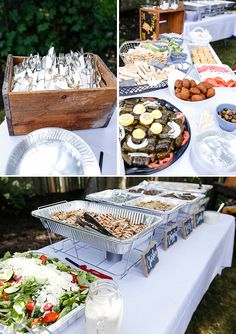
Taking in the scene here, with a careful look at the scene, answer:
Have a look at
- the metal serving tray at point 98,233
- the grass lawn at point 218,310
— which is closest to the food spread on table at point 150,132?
the metal serving tray at point 98,233

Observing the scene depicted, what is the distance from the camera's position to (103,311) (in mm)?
750

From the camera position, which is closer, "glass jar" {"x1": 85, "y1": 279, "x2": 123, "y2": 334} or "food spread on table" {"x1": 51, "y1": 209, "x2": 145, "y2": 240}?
"glass jar" {"x1": 85, "y1": 279, "x2": 123, "y2": 334}

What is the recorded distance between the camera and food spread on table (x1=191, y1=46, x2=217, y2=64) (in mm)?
1455

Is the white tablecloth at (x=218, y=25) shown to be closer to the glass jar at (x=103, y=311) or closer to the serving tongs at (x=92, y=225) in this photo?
the serving tongs at (x=92, y=225)

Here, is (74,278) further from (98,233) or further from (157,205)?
(157,205)

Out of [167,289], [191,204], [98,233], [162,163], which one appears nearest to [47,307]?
[98,233]

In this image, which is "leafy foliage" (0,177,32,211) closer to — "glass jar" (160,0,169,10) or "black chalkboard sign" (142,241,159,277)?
"black chalkboard sign" (142,241,159,277)

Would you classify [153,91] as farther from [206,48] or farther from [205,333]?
[205,333]

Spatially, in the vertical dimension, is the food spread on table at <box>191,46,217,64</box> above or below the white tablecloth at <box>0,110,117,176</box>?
above

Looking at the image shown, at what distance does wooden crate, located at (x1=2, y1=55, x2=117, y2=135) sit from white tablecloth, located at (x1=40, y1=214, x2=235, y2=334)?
0.53 meters

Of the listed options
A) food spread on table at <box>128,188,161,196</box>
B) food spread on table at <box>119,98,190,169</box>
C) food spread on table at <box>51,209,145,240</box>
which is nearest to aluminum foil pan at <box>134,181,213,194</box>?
food spread on table at <box>128,188,161,196</box>

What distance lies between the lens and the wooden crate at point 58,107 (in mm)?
936

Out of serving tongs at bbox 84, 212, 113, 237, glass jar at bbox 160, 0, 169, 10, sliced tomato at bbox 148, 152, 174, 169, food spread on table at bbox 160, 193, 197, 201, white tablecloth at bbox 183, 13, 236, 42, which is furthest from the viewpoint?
white tablecloth at bbox 183, 13, 236, 42

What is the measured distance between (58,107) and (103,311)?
0.57 m
